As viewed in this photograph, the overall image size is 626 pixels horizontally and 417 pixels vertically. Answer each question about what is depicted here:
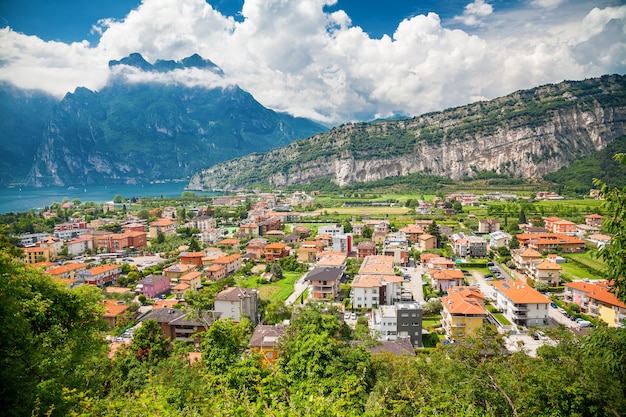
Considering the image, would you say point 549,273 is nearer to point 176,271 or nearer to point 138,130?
point 176,271

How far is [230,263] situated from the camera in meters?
25.7

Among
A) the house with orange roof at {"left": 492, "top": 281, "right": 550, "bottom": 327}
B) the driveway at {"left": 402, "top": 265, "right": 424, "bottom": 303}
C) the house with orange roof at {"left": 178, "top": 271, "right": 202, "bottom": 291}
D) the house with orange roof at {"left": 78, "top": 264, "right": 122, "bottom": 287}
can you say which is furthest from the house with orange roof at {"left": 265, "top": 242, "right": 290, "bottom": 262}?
the house with orange roof at {"left": 492, "top": 281, "right": 550, "bottom": 327}

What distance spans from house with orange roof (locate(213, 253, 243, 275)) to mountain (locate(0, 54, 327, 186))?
111313 millimetres

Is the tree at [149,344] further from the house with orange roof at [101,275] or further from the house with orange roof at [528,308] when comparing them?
the house with orange roof at [528,308]

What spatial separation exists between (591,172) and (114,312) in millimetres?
65608

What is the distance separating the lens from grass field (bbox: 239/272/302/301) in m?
20.4

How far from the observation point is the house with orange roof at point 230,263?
2509 centimetres

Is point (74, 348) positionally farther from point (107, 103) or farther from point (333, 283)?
point (107, 103)

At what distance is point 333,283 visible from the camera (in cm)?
1986

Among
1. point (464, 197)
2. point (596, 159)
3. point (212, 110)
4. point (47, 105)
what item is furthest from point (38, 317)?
point (212, 110)

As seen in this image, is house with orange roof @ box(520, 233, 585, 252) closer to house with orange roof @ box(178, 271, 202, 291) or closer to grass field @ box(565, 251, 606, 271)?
grass field @ box(565, 251, 606, 271)

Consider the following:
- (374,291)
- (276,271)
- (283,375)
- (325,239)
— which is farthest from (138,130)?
(283,375)

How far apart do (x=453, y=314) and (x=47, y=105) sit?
166 metres

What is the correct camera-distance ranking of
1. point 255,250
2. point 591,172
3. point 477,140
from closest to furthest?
1. point 255,250
2. point 591,172
3. point 477,140
